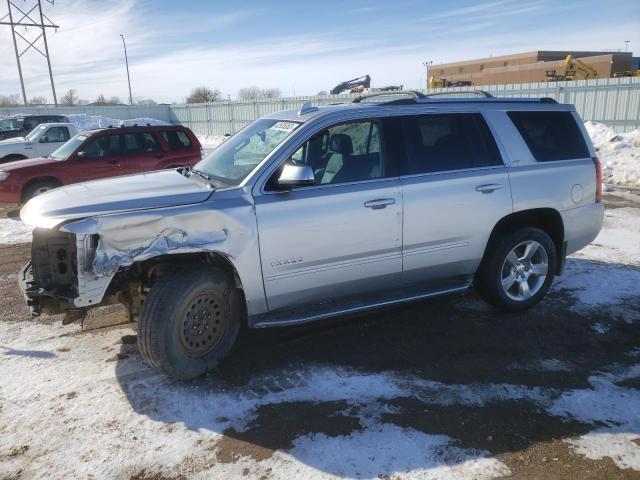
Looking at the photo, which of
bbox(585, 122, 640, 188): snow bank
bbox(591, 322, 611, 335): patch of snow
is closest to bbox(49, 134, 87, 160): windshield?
bbox(591, 322, 611, 335): patch of snow

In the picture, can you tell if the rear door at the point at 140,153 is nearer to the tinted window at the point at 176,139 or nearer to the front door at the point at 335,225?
the tinted window at the point at 176,139

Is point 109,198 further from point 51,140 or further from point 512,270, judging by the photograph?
point 51,140

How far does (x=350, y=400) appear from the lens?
368 centimetres

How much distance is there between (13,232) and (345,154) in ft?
23.7

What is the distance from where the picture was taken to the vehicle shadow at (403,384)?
10.6 ft

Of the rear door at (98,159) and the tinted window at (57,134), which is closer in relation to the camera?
the rear door at (98,159)

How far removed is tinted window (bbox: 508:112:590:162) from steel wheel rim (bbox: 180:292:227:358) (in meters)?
3.32

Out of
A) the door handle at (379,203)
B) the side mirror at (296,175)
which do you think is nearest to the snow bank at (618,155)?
the door handle at (379,203)

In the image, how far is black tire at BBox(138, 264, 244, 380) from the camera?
3678mm

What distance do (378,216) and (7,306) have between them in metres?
4.07

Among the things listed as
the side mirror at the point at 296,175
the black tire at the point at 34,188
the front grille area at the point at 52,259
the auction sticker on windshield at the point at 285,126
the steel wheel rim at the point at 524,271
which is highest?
the auction sticker on windshield at the point at 285,126

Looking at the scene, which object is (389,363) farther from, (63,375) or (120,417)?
(63,375)

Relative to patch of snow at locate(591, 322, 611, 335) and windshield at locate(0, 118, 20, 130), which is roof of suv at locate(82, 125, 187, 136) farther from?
windshield at locate(0, 118, 20, 130)

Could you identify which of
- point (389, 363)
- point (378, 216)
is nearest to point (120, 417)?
point (389, 363)
